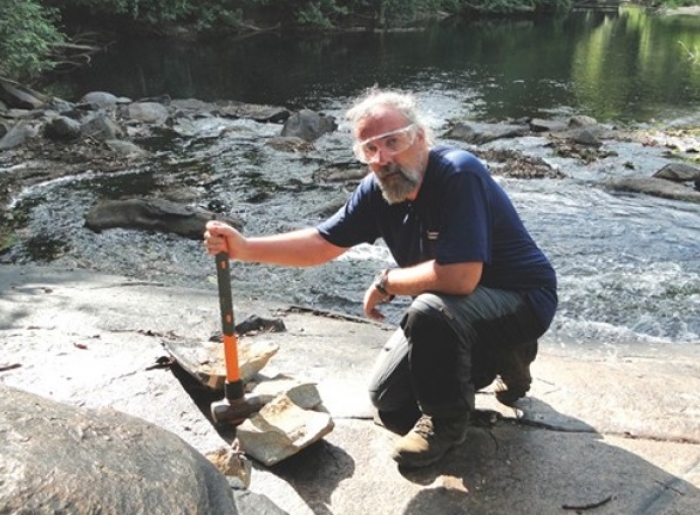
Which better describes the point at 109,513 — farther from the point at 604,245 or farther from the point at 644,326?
the point at 604,245

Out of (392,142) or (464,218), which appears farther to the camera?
(392,142)

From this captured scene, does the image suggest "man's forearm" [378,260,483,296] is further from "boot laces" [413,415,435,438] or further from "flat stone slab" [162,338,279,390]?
"flat stone slab" [162,338,279,390]

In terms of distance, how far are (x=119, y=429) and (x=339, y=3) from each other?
37.1m

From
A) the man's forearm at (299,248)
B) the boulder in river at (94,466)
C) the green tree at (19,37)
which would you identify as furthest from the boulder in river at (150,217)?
the green tree at (19,37)

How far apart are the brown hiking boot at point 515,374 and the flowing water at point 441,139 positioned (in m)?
2.17

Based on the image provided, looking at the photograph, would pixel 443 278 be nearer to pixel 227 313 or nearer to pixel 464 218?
pixel 464 218

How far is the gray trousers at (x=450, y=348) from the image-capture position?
9.16ft

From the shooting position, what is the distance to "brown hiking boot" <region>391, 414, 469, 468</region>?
2898mm

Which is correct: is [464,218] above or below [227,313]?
above

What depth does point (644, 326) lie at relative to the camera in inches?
226

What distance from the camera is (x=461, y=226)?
2.79m

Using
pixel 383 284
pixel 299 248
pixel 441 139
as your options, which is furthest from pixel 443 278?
pixel 441 139

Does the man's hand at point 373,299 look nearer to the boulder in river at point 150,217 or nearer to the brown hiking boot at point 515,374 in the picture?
the brown hiking boot at point 515,374

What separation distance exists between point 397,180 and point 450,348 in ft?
2.40
